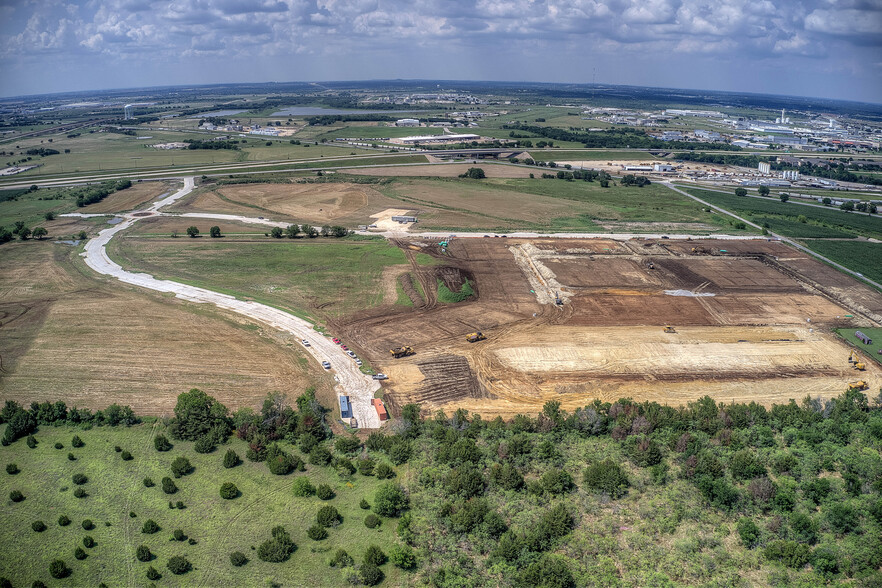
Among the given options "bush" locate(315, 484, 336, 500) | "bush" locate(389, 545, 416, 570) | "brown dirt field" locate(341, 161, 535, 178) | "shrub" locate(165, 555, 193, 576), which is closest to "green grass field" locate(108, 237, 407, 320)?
"bush" locate(315, 484, 336, 500)

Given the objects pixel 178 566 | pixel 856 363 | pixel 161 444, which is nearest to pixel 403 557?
pixel 178 566

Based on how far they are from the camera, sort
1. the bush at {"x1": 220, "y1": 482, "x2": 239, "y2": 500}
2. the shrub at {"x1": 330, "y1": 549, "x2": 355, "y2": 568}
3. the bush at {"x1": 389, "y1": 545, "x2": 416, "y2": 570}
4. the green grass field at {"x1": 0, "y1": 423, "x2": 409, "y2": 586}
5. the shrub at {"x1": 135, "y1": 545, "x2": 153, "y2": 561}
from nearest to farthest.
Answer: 1. the green grass field at {"x1": 0, "y1": 423, "x2": 409, "y2": 586}
2. the bush at {"x1": 389, "y1": 545, "x2": 416, "y2": 570}
3. the shrub at {"x1": 135, "y1": 545, "x2": 153, "y2": 561}
4. the shrub at {"x1": 330, "y1": 549, "x2": 355, "y2": 568}
5. the bush at {"x1": 220, "y1": 482, "x2": 239, "y2": 500}

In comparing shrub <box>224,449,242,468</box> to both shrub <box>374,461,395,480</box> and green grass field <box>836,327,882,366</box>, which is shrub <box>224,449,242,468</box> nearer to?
shrub <box>374,461,395,480</box>

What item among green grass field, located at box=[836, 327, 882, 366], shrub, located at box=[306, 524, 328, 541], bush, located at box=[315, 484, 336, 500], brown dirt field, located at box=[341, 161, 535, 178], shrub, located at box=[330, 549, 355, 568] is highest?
brown dirt field, located at box=[341, 161, 535, 178]

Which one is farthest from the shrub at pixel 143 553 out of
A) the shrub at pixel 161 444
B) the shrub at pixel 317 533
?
the shrub at pixel 161 444

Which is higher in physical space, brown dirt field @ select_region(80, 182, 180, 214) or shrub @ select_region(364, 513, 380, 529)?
brown dirt field @ select_region(80, 182, 180, 214)

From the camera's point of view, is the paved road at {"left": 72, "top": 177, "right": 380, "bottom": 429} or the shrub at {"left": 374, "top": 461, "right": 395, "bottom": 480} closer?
the shrub at {"left": 374, "top": 461, "right": 395, "bottom": 480}

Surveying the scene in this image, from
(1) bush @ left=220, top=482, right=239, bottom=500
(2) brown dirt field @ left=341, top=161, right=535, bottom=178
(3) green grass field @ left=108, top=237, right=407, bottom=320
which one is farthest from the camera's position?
(2) brown dirt field @ left=341, top=161, right=535, bottom=178

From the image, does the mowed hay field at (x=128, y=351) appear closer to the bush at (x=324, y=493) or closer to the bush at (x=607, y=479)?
the bush at (x=324, y=493)
